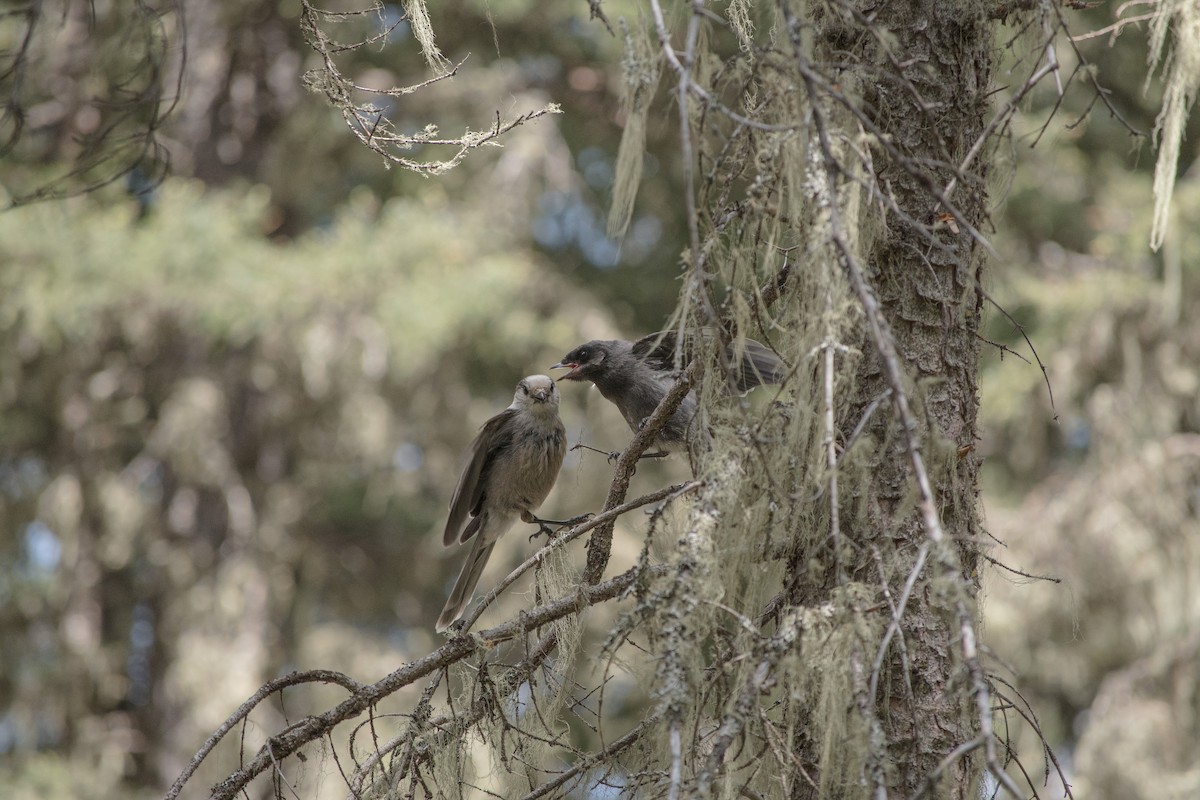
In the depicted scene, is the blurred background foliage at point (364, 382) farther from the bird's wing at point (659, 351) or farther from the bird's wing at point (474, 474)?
the bird's wing at point (659, 351)

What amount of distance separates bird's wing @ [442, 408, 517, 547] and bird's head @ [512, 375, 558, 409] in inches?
3.9

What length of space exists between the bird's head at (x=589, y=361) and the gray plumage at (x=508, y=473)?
24 centimetres

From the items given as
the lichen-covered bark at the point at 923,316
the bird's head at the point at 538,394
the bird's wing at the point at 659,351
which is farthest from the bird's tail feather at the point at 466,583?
the lichen-covered bark at the point at 923,316

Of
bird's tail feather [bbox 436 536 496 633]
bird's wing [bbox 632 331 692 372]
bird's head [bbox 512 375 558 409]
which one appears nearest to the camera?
bird's wing [bbox 632 331 692 372]

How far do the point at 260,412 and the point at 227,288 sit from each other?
245 centimetres

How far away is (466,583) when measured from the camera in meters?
4.76

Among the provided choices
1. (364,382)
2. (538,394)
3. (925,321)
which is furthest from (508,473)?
(364,382)

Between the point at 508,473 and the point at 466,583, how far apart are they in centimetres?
47

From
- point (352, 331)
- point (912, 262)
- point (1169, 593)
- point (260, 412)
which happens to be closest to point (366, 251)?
point (352, 331)

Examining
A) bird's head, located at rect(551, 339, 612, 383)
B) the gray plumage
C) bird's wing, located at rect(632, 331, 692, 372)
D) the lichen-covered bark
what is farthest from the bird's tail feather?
the lichen-covered bark

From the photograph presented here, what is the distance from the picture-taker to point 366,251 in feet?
26.2

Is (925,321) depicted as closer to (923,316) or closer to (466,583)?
(923,316)

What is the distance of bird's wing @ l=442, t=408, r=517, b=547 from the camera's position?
4.59m

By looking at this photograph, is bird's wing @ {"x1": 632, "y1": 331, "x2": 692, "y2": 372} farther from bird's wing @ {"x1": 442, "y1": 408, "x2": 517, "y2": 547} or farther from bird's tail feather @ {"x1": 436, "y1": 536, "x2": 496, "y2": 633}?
bird's tail feather @ {"x1": 436, "y1": 536, "x2": 496, "y2": 633}
